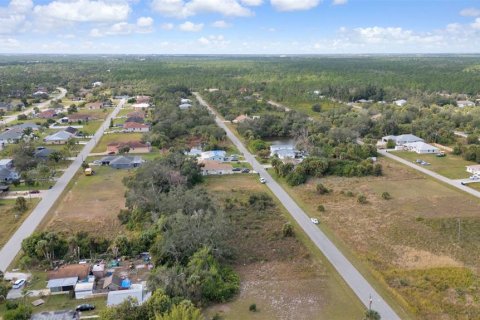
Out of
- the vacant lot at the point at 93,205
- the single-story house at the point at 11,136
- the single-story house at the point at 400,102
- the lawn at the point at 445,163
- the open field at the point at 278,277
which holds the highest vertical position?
the single-story house at the point at 400,102

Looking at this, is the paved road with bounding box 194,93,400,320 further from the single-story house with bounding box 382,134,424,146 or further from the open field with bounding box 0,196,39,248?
the single-story house with bounding box 382,134,424,146

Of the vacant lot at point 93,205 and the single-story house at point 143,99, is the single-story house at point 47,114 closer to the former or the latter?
the single-story house at point 143,99

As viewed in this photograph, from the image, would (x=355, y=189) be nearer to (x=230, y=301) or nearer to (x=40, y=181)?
(x=230, y=301)

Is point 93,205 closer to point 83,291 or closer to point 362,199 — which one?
point 83,291

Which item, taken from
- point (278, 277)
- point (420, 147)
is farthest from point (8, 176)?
point (420, 147)

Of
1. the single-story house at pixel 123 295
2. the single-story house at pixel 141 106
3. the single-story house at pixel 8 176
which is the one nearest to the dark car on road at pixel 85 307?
the single-story house at pixel 123 295

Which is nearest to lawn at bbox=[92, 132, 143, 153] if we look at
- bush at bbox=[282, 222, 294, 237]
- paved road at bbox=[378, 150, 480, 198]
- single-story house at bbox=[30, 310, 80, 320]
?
bush at bbox=[282, 222, 294, 237]
